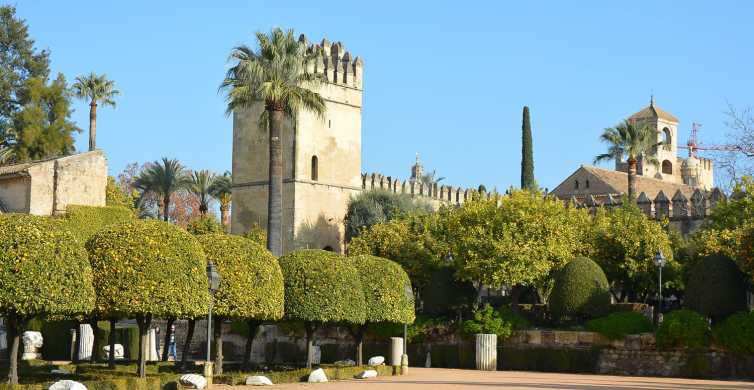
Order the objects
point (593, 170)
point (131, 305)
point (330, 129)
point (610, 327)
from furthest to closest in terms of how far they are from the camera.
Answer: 1. point (593, 170)
2. point (330, 129)
3. point (610, 327)
4. point (131, 305)

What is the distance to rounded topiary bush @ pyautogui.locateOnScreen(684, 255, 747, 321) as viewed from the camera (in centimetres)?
3092

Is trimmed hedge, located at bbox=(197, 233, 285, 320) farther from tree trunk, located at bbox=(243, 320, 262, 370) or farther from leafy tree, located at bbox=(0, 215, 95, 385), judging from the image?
leafy tree, located at bbox=(0, 215, 95, 385)

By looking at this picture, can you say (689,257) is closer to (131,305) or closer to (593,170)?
(131,305)

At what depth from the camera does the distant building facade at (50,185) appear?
37.9 m

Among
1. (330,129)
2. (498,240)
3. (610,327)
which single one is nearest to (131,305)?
(610,327)

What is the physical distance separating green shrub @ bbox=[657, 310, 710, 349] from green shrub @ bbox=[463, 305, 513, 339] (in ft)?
17.1

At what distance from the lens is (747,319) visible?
29.5 m

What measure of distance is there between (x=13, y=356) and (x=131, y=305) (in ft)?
9.62

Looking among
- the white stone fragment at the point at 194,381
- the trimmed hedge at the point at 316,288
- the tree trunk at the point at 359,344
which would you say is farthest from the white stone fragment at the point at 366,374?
the white stone fragment at the point at 194,381

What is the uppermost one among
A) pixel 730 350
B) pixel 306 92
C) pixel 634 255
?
pixel 306 92

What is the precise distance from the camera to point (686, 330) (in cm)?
3045

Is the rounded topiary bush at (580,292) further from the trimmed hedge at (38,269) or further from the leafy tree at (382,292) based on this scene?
the trimmed hedge at (38,269)

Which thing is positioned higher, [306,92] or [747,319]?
[306,92]

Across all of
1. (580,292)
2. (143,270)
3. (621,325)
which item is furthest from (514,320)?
(143,270)
